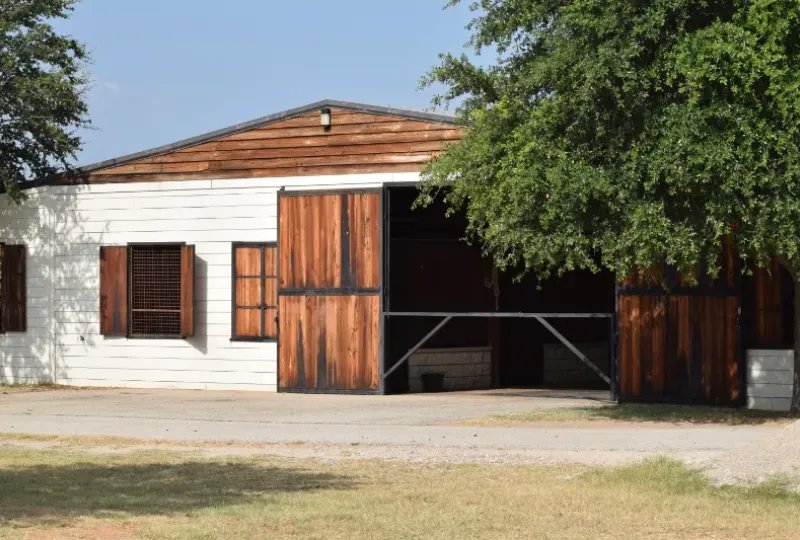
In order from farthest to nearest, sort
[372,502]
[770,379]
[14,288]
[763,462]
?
[14,288] < [770,379] < [763,462] < [372,502]

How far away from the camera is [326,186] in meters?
23.3

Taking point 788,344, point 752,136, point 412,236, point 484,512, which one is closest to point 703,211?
point 752,136

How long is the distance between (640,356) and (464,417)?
3.26 m

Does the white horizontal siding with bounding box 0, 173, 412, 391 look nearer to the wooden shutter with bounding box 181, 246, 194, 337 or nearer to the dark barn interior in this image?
the wooden shutter with bounding box 181, 246, 194, 337

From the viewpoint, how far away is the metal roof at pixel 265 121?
879 inches

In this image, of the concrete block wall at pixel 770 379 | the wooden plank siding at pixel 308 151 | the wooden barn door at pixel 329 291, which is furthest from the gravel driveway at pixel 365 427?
the wooden plank siding at pixel 308 151

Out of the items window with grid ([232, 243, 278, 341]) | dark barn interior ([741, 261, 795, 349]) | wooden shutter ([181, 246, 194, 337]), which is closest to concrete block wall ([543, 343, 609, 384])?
window with grid ([232, 243, 278, 341])

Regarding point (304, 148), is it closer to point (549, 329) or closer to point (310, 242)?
point (310, 242)

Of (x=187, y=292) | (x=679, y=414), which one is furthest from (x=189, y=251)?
Result: (x=679, y=414)

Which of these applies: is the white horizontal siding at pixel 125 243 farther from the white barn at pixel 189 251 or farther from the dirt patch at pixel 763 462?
the dirt patch at pixel 763 462

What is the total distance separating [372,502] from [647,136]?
7.49m

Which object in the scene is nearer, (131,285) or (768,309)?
(768,309)

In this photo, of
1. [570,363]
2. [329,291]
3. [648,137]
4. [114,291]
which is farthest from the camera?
[570,363]

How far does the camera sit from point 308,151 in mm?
23484
